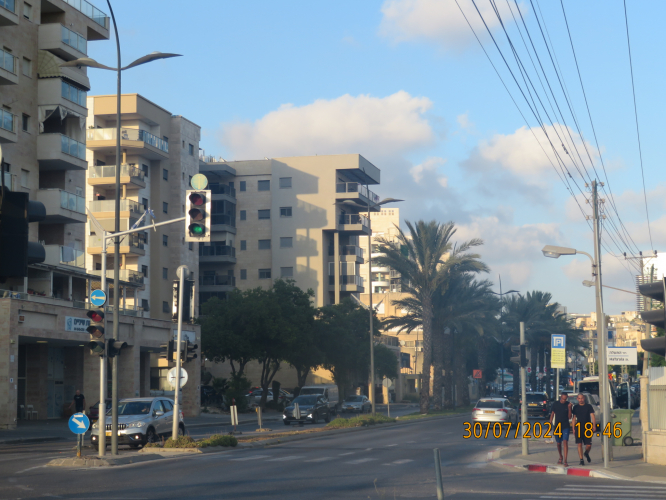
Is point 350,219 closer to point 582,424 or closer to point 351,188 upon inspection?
point 351,188

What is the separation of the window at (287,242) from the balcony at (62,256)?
3913 centimetres

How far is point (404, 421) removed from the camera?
146 ft

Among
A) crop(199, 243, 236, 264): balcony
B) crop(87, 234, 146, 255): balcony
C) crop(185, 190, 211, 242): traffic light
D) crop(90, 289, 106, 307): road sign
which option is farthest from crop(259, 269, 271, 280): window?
crop(185, 190, 211, 242): traffic light

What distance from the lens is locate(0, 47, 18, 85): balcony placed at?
124 feet

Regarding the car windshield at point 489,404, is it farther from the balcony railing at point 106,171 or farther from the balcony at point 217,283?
the balcony at point 217,283

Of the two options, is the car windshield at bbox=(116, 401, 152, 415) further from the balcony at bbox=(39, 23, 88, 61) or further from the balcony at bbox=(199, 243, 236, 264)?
the balcony at bbox=(199, 243, 236, 264)

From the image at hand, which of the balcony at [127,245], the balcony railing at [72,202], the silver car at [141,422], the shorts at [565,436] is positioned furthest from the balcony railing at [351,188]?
the shorts at [565,436]

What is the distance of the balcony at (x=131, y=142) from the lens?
5981 centimetres

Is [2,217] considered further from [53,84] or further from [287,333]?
[287,333]

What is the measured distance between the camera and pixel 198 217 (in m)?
16.5

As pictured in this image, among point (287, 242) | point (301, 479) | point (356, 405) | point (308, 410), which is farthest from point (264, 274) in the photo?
point (301, 479)

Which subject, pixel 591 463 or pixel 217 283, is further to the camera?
pixel 217 283

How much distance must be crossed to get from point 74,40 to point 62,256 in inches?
474

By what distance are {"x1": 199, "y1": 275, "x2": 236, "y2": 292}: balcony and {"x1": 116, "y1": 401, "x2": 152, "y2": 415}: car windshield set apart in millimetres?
54190
